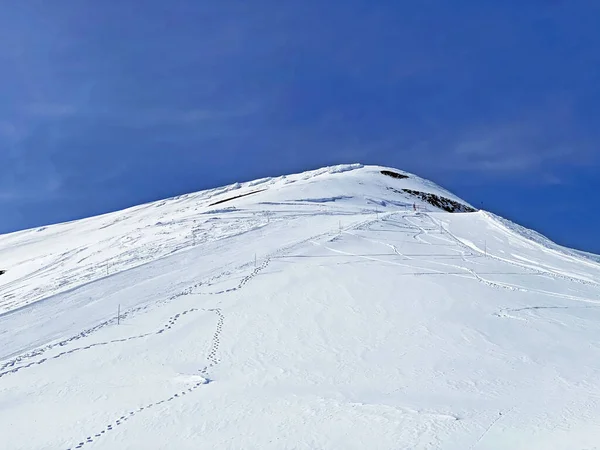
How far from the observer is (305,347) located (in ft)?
40.4

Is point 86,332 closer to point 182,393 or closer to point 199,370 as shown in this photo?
point 199,370

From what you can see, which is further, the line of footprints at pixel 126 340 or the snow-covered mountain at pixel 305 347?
the line of footprints at pixel 126 340


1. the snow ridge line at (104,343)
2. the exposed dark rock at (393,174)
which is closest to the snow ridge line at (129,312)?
the snow ridge line at (104,343)

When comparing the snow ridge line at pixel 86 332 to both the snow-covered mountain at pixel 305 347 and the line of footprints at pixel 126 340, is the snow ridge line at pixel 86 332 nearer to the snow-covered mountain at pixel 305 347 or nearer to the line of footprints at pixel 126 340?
the line of footprints at pixel 126 340

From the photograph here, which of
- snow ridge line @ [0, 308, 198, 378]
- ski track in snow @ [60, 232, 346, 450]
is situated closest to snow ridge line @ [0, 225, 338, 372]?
ski track in snow @ [60, 232, 346, 450]

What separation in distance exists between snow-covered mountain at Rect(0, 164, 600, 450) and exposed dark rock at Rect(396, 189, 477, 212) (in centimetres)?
3494

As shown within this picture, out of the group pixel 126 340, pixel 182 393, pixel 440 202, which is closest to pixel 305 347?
pixel 182 393

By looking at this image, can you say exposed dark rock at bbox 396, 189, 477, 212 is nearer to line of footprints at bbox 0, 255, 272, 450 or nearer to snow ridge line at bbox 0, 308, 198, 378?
line of footprints at bbox 0, 255, 272, 450

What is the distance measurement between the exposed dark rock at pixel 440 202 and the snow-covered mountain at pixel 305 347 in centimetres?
3494

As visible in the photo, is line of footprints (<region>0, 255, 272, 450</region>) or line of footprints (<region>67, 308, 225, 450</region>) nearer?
line of footprints (<region>67, 308, 225, 450</region>)

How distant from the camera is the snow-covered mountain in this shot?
8273 mm

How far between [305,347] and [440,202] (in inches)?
2118

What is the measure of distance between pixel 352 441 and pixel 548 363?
5.93 metres

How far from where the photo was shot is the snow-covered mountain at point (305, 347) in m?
8.27
